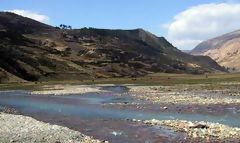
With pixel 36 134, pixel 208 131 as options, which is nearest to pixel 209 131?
pixel 208 131

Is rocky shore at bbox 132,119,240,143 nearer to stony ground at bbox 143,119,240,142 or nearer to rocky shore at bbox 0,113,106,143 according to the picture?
stony ground at bbox 143,119,240,142

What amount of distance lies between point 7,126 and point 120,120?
1211 cm

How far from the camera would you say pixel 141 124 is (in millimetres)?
39781

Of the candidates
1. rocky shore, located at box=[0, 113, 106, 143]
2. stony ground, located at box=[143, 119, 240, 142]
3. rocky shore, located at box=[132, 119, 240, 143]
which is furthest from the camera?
stony ground, located at box=[143, 119, 240, 142]

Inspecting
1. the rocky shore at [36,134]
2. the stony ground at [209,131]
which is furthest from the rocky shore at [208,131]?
the rocky shore at [36,134]

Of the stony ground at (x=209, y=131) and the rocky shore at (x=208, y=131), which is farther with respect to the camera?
the stony ground at (x=209, y=131)

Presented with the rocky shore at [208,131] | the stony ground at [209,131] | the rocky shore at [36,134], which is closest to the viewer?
the rocky shore at [36,134]

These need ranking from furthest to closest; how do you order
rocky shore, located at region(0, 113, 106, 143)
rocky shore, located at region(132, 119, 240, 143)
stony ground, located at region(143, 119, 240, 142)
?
stony ground, located at region(143, 119, 240, 142) → rocky shore, located at region(132, 119, 240, 143) → rocky shore, located at region(0, 113, 106, 143)

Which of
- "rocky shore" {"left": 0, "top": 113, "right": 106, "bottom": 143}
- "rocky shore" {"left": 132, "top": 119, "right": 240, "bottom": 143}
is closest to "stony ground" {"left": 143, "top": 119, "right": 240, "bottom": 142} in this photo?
"rocky shore" {"left": 132, "top": 119, "right": 240, "bottom": 143}

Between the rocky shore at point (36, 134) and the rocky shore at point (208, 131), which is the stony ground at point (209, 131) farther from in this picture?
the rocky shore at point (36, 134)

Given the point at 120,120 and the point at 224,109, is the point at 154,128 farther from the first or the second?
the point at 224,109

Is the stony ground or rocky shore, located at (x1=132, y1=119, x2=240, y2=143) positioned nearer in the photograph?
rocky shore, located at (x1=132, y1=119, x2=240, y2=143)

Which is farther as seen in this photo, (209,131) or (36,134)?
(209,131)

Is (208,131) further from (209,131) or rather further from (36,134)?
(36,134)
